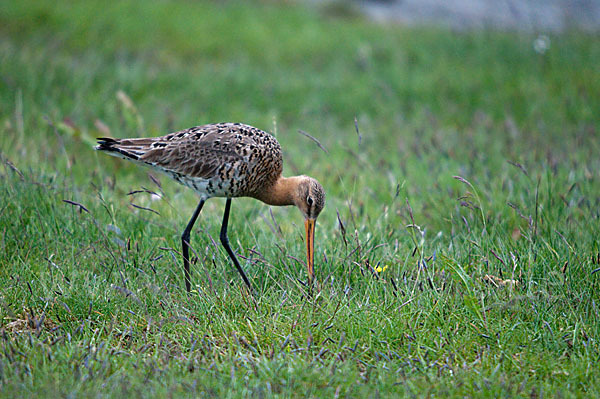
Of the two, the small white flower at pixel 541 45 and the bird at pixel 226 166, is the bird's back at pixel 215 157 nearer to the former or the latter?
the bird at pixel 226 166

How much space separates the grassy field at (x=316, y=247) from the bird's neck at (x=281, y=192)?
11.8 inches

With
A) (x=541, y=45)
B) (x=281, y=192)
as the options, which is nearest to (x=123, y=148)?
(x=281, y=192)

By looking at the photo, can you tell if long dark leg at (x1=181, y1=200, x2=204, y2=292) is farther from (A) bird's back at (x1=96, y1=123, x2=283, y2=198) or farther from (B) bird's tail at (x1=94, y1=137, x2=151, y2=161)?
(B) bird's tail at (x1=94, y1=137, x2=151, y2=161)

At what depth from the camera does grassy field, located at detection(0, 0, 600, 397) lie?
10.7 ft

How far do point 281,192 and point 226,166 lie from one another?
48 centimetres

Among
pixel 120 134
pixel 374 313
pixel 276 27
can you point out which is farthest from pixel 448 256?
pixel 276 27

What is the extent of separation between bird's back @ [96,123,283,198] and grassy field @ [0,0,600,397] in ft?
0.95

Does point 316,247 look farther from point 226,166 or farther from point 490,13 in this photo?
point 490,13

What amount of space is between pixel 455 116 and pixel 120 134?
4.54 meters

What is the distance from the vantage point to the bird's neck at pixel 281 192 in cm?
448

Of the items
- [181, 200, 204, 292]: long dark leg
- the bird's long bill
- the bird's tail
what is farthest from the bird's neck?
the bird's tail

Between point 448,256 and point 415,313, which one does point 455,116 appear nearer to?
point 448,256

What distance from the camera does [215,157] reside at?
4.33m

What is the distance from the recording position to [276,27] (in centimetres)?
1132
